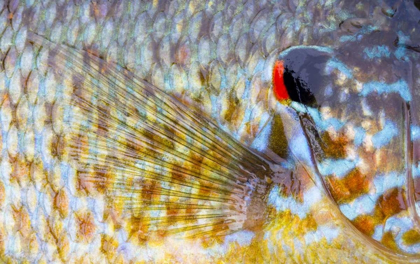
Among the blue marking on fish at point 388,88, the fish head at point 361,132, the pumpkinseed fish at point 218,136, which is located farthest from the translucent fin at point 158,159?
the blue marking on fish at point 388,88

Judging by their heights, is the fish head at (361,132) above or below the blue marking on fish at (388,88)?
below

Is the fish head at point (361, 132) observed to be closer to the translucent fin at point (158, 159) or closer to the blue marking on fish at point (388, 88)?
the blue marking on fish at point (388, 88)

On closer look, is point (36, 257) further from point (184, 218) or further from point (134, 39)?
point (134, 39)

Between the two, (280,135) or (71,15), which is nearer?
(280,135)

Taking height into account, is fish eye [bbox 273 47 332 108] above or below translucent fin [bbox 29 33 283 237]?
above

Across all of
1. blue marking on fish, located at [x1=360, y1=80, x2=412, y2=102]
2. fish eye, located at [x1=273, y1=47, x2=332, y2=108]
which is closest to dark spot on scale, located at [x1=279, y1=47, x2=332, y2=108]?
fish eye, located at [x1=273, y1=47, x2=332, y2=108]

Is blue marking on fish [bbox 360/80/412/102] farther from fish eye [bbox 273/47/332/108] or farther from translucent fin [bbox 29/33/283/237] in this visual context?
translucent fin [bbox 29/33/283/237]

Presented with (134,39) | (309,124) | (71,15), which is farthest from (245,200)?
(71,15)
